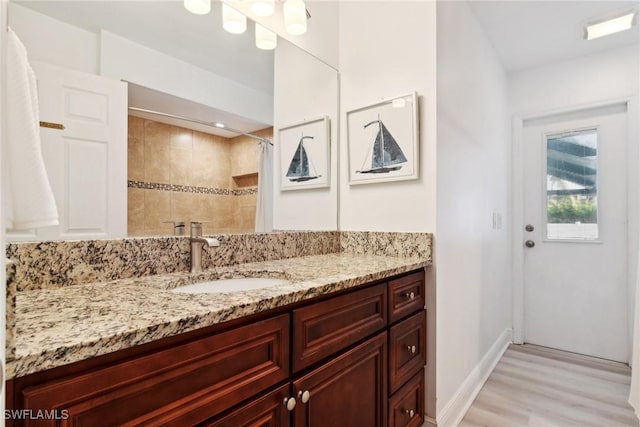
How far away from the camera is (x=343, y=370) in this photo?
40.6 inches

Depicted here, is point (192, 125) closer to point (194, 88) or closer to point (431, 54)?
point (194, 88)

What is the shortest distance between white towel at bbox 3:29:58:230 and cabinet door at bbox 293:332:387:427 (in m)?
0.70

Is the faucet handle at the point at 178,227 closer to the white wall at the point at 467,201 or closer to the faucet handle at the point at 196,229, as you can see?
the faucet handle at the point at 196,229

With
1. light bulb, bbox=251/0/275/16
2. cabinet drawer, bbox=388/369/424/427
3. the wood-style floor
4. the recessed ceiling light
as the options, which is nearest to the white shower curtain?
light bulb, bbox=251/0/275/16

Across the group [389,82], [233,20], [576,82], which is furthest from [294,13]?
[576,82]

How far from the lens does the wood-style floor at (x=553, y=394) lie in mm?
1761

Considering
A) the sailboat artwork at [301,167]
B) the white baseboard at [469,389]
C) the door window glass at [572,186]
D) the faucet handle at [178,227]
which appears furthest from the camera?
the door window glass at [572,186]

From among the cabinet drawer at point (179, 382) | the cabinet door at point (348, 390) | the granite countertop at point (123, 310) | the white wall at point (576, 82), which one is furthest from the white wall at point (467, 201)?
the cabinet drawer at point (179, 382)

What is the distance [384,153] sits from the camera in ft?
5.66

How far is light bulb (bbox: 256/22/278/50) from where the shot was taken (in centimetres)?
156

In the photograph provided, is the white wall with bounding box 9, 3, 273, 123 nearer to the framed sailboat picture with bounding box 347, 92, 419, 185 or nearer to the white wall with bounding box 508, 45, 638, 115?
the framed sailboat picture with bounding box 347, 92, 419, 185

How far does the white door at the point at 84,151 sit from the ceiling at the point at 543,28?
6.79 ft

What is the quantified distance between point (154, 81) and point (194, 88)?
0.51 feet

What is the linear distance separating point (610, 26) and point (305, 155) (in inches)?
85.5
